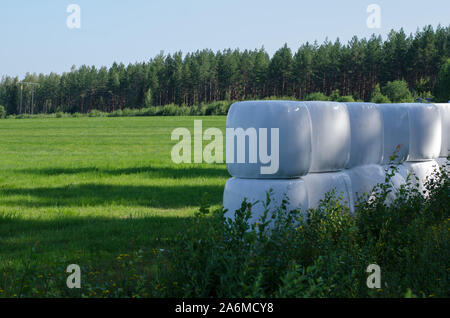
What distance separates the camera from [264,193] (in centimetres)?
539

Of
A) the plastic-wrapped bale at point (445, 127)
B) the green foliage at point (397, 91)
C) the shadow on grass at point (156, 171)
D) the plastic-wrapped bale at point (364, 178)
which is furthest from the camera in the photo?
the green foliage at point (397, 91)

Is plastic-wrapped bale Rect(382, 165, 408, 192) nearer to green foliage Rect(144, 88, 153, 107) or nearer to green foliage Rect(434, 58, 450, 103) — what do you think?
green foliage Rect(434, 58, 450, 103)

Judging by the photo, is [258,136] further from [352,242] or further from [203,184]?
[203,184]

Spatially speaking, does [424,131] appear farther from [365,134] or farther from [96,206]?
[96,206]

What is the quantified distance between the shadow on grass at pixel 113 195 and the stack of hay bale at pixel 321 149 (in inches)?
126

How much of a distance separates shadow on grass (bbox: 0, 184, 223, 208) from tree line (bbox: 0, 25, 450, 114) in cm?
7042

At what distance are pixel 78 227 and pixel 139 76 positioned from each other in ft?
394

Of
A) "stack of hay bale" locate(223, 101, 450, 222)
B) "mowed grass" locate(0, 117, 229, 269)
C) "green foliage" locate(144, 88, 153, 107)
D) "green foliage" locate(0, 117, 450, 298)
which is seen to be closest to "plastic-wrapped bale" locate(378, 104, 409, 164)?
"stack of hay bale" locate(223, 101, 450, 222)

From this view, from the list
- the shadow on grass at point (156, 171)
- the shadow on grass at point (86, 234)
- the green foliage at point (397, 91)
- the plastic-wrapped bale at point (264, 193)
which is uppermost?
the green foliage at point (397, 91)

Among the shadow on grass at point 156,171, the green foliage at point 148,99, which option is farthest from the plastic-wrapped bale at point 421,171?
the green foliage at point 148,99

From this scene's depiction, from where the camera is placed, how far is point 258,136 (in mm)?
5414

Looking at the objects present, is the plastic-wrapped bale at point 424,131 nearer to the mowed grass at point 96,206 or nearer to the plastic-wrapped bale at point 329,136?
the plastic-wrapped bale at point 329,136

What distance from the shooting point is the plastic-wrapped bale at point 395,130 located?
7324 mm
